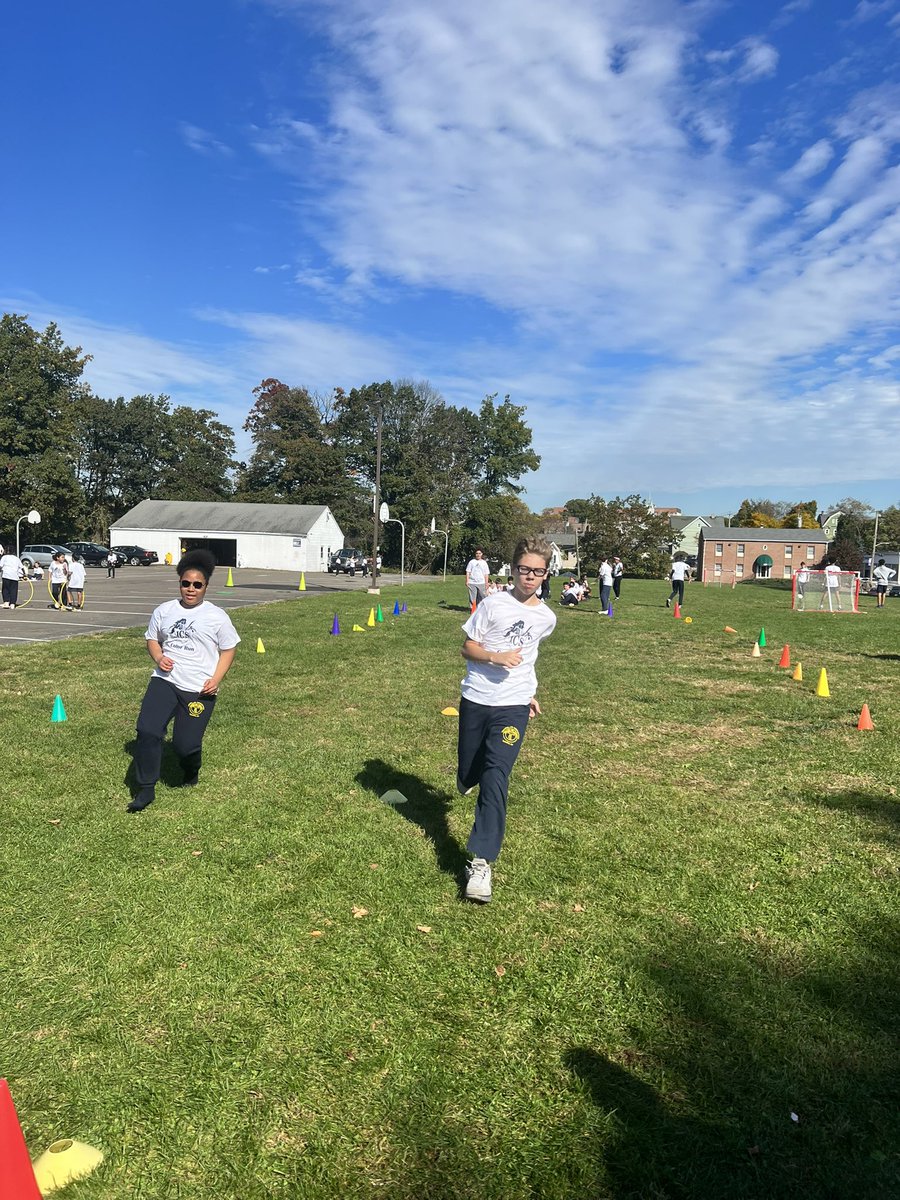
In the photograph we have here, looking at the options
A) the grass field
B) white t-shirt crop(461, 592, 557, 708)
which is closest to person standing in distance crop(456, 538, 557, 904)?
white t-shirt crop(461, 592, 557, 708)

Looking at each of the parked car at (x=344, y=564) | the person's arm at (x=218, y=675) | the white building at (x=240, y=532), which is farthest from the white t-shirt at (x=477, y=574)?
the white building at (x=240, y=532)

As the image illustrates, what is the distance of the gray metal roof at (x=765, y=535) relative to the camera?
279 feet

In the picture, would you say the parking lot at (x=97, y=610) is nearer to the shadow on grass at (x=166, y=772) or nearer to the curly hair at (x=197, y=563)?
the shadow on grass at (x=166, y=772)

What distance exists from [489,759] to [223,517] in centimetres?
7203

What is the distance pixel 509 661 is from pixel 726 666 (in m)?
10.2

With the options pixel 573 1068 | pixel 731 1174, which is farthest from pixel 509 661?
pixel 731 1174

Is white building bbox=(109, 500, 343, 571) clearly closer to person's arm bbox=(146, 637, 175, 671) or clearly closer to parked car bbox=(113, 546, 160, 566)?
parked car bbox=(113, 546, 160, 566)

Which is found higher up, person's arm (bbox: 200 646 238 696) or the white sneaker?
person's arm (bbox: 200 646 238 696)

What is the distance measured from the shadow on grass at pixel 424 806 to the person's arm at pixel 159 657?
1791 mm

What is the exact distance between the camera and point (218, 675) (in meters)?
5.66

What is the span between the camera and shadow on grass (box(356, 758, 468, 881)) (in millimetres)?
4707

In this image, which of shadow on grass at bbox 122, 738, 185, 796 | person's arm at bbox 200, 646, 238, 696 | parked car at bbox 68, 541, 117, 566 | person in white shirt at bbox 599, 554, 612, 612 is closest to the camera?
person's arm at bbox 200, 646, 238, 696

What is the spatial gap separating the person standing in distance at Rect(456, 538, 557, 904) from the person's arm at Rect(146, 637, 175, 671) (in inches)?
90.6

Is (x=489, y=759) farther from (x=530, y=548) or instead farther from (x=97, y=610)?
(x=97, y=610)
